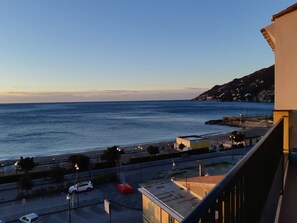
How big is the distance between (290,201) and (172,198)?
8607 millimetres

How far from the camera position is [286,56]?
21.9 ft

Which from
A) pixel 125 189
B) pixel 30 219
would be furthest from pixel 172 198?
pixel 125 189

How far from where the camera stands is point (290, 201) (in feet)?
13.1

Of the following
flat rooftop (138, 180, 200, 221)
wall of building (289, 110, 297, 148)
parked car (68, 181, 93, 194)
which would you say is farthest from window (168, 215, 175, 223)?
parked car (68, 181, 93, 194)

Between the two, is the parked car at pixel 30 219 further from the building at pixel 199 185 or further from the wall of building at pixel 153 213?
the building at pixel 199 185

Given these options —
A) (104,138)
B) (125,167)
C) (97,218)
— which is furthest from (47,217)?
(104,138)

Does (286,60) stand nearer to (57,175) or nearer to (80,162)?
(57,175)

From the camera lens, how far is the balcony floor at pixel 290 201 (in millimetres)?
3396

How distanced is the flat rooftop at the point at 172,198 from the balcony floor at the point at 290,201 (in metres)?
5.91

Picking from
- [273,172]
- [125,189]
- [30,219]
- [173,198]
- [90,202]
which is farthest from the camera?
[125,189]

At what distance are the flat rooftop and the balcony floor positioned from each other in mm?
5910

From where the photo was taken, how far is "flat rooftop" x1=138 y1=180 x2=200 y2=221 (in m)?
10.9

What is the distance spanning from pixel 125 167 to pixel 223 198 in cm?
2800

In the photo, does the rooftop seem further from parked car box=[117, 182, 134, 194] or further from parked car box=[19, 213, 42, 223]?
parked car box=[117, 182, 134, 194]
